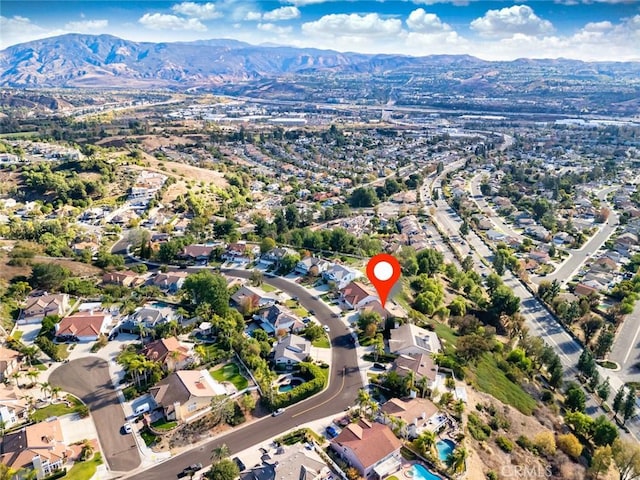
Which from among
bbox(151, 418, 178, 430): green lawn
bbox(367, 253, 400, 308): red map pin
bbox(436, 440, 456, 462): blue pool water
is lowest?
bbox(436, 440, 456, 462): blue pool water

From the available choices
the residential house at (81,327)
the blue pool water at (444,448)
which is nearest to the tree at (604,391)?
the blue pool water at (444,448)

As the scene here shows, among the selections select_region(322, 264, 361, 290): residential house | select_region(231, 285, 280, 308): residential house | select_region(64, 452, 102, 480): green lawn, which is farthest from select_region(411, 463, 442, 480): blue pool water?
select_region(322, 264, 361, 290): residential house

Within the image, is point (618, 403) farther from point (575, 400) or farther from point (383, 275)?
point (383, 275)

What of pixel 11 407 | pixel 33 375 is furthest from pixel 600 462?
pixel 33 375

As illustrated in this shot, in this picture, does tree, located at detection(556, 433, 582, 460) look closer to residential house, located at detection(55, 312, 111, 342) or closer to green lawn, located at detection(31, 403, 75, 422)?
green lawn, located at detection(31, 403, 75, 422)

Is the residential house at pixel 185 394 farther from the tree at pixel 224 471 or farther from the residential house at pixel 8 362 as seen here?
the residential house at pixel 8 362

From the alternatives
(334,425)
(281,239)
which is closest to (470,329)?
(334,425)
